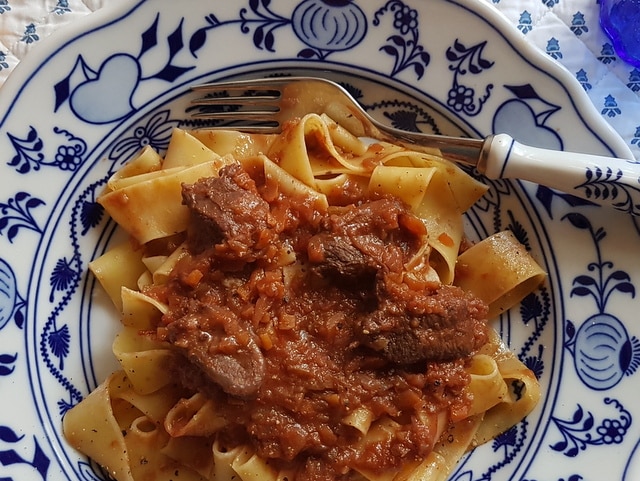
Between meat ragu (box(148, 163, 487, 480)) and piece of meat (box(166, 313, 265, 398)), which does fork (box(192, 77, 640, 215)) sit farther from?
piece of meat (box(166, 313, 265, 398))

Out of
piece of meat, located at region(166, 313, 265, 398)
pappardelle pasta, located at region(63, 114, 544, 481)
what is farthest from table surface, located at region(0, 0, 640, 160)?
piece of meat, located at region(166, 313, 265, 398)

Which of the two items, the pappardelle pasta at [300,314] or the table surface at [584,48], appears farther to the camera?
the table surface at [584,48]

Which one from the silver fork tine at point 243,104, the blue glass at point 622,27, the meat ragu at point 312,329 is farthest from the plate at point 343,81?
the blue glass at point 622,27

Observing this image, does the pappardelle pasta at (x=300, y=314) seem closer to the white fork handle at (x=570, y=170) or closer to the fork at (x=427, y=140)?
the fork at (x=427, y=140)

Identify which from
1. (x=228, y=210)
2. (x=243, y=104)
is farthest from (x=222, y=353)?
(x=243, y=104)

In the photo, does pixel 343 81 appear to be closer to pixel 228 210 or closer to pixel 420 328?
pixel 228 210

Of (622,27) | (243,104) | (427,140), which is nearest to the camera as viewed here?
(427,140)

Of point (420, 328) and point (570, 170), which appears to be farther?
point (420, 328)
